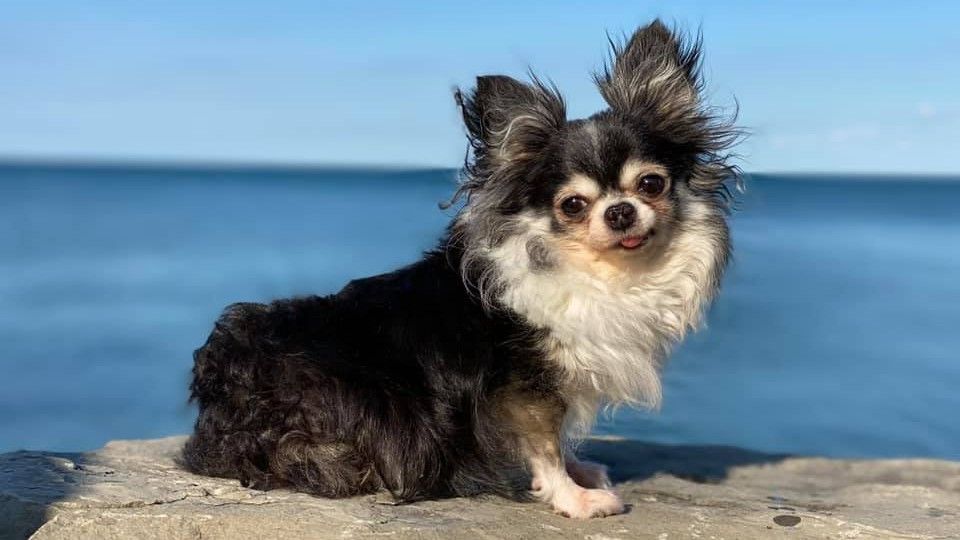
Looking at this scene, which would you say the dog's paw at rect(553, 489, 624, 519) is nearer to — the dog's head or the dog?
the dog

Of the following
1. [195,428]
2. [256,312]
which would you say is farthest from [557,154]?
[195,428]

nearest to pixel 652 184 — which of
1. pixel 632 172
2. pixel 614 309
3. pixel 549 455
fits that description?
pixel 632 172

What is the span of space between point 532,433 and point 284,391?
2.77ft

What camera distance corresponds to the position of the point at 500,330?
10.8 ft

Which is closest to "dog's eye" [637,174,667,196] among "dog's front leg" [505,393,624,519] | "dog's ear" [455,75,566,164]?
"dog's ear" [455,75,566,164]

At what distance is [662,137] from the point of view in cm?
341

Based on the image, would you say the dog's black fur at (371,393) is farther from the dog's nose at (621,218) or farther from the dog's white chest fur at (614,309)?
the dog's nose at (621,218)

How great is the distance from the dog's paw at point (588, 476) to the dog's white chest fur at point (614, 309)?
331mm

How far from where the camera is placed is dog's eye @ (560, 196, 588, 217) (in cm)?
326

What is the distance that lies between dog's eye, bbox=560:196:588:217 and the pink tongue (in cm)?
18

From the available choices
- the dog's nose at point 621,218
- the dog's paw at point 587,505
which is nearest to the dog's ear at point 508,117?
the dog's nose at point 621,218

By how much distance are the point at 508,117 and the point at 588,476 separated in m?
1.42

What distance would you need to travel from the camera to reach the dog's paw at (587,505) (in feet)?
10.6

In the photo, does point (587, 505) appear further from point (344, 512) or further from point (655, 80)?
point (655, 80)
